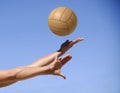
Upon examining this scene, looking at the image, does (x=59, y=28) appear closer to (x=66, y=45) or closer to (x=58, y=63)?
(x=66, y=45)

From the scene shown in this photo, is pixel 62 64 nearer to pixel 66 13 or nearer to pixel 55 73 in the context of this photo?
pixel 55 73

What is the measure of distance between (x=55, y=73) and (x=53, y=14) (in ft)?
11.4

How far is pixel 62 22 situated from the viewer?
1251 cm

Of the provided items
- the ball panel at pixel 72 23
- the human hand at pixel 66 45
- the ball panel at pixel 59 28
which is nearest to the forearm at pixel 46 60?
the human hand at pixel 66 45

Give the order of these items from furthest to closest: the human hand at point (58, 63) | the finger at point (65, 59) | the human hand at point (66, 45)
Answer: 1. the human hand at point (66, 45)
2. the finger at point (65, 59)
3. the human hand at point (58, 63)

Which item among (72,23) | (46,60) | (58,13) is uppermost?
(58,13)

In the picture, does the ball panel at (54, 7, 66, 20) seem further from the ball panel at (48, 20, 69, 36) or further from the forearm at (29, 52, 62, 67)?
the forearm at (29, 52, 62, 67)

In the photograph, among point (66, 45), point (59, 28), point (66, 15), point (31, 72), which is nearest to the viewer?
point (31, 72)

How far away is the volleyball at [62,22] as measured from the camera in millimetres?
12422

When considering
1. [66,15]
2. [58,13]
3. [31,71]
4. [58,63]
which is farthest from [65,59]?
[58,13]

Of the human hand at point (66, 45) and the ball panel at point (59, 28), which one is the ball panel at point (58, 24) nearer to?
the ball panel at point (59, 28)

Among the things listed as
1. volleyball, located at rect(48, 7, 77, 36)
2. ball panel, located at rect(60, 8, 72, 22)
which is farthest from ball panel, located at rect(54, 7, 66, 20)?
ball panel, located at rect(60, 8, 72, 22)

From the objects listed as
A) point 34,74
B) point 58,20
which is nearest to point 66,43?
point 58,20

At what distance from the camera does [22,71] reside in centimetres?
922
